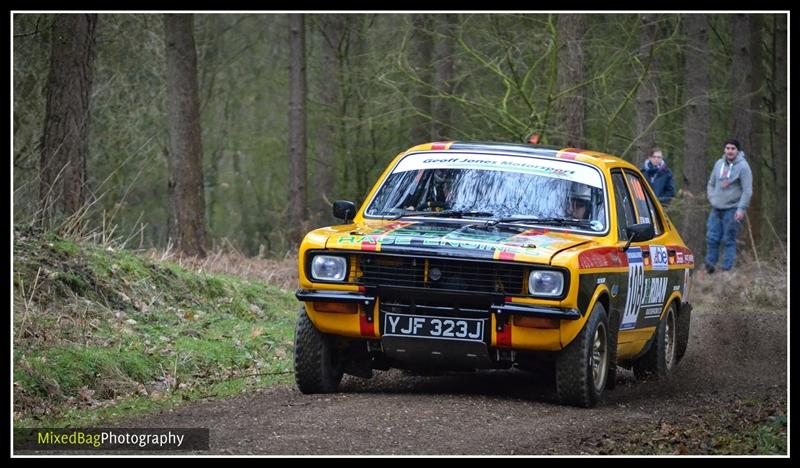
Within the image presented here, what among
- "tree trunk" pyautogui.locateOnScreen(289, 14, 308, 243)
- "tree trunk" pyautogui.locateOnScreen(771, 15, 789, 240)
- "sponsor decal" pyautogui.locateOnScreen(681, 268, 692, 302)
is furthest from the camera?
"tree trunk" pyautogui.locateOnScreen(771, 15, 789, 240)

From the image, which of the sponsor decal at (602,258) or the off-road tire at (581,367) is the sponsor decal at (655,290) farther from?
the off-road tire at (581,367)

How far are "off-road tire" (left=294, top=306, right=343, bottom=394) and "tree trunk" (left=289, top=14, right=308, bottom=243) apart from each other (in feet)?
57.5

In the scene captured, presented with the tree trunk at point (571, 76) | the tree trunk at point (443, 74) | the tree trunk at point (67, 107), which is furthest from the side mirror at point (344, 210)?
the tree trunk at point (443, 74)

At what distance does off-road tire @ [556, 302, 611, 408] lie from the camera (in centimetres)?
835

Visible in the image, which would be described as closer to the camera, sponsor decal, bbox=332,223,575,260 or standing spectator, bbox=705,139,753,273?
sponsor decal, bbox=332,223,575,260

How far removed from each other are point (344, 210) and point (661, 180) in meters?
8.74

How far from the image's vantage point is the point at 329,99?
95.1 feet

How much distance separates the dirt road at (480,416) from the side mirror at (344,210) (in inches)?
50.3

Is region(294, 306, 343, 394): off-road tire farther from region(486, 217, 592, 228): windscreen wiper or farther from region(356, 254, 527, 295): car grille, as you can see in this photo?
region(486, 217, 592, 228): windscreen wiper

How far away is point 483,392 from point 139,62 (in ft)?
61.7

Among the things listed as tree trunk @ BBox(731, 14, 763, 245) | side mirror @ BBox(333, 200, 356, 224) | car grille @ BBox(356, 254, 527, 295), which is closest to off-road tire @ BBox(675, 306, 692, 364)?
side mirror @ BBox(333, 200, 356, 224)

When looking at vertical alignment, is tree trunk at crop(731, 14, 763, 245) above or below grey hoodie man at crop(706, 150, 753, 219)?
above
